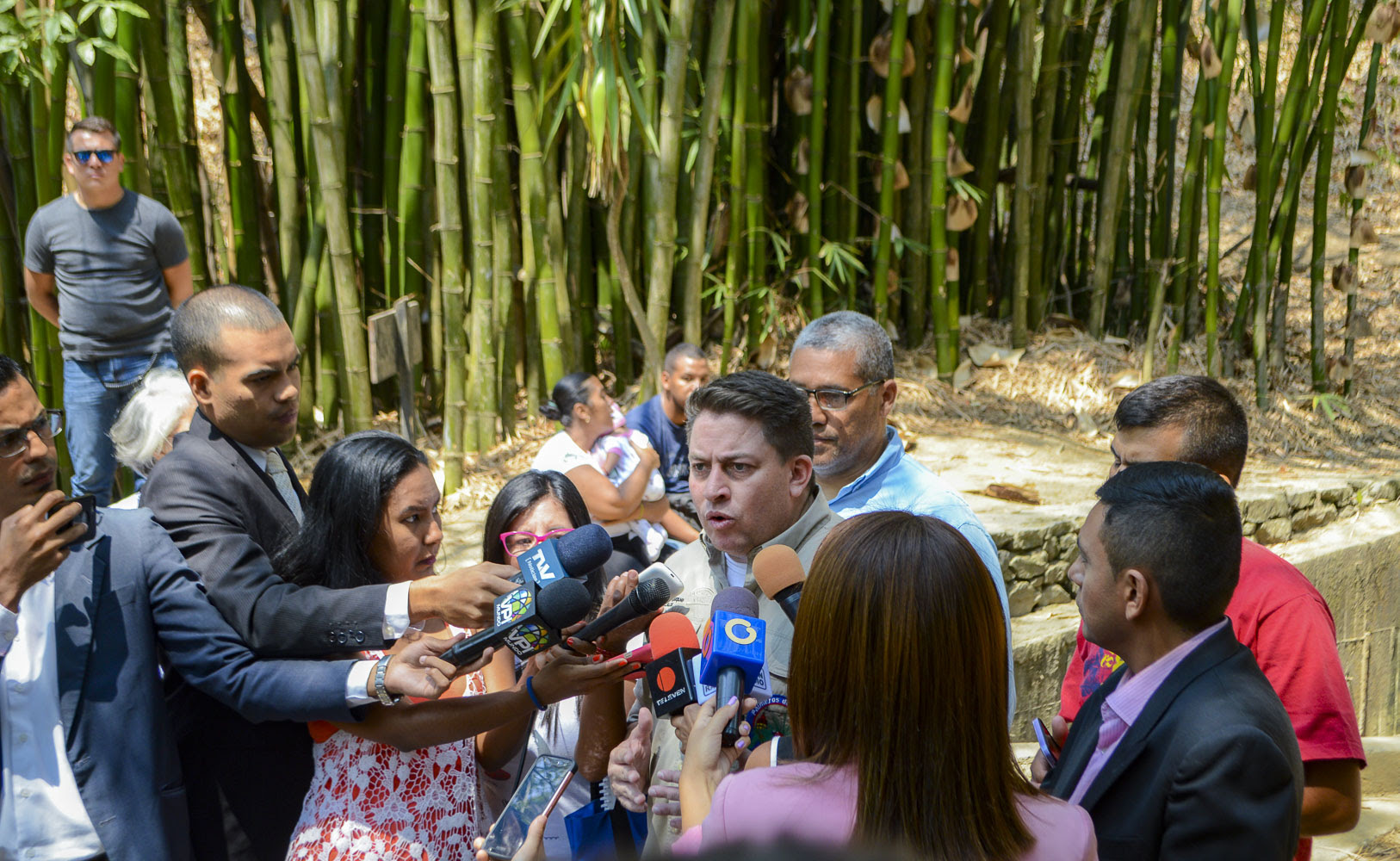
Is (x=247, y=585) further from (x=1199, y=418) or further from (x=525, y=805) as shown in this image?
(x=1199, y=418)

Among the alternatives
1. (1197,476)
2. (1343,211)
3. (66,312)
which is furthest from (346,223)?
(1343,211)

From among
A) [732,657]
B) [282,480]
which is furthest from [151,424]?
[732,657]

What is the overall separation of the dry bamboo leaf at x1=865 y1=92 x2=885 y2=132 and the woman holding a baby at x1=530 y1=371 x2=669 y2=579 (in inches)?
97.4

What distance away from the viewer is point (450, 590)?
180 centimetres

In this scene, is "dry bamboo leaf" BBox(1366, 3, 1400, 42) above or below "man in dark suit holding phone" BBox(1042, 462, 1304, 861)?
above

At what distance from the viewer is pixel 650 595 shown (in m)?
1.67

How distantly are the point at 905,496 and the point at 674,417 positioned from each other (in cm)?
229

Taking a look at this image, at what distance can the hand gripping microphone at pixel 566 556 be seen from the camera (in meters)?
1.65

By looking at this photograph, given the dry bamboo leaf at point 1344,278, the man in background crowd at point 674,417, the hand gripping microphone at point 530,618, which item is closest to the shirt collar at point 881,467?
the hand gripping microphone at point 530,618

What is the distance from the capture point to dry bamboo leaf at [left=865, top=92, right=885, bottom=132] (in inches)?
228

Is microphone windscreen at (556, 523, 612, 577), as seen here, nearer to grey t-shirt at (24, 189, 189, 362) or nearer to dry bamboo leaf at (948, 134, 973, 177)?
grey t-shirt at (24, 189, 189, 362)

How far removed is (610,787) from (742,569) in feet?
1.44

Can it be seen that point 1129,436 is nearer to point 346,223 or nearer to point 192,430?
point 192,430

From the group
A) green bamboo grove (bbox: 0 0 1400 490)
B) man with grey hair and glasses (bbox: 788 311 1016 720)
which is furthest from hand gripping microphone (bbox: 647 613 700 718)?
green bamboo grove (bbox: 0 0 1400 490)
